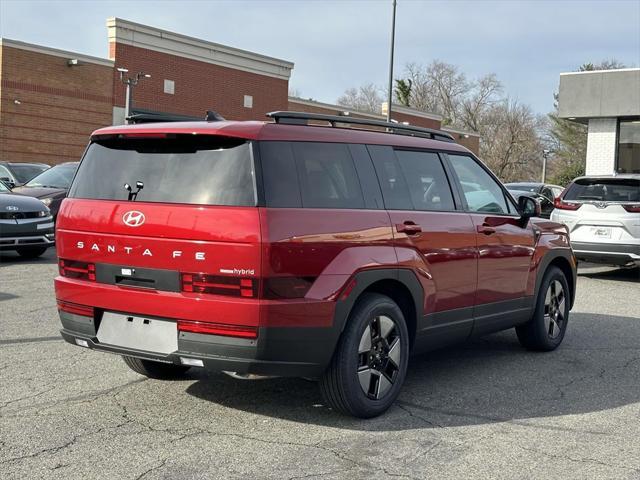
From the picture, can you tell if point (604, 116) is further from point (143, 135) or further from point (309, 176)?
point (143, 135)

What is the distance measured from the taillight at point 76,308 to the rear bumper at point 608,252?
9171mm

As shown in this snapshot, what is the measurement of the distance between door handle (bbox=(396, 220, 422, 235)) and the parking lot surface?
3.87 feet

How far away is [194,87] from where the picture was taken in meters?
38.2

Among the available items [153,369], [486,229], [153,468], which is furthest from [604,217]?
[153,468]

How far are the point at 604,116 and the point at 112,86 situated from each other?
2193 cm

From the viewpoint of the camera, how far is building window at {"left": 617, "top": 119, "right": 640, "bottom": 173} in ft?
78.3

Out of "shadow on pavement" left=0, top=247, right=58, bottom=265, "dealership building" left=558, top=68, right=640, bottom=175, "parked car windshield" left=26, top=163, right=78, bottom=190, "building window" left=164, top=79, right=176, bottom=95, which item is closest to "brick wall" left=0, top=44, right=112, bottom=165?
"building window" left=164, top=79, right=176, bottom=95

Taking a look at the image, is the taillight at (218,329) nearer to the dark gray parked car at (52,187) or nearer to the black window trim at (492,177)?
the black window trim at (492,177)

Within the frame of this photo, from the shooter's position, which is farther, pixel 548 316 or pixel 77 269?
pixel 548 316

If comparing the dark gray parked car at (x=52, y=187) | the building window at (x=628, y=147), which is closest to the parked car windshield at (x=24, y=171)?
the dark gray parked car at (x=52, y=187)

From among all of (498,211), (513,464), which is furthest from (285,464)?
(498,211)

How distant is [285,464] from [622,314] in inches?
257

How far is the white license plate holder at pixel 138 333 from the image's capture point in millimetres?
4586

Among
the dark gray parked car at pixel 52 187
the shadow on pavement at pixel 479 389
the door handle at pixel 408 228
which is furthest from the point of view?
the dark gray parked car at pixel 52 187
